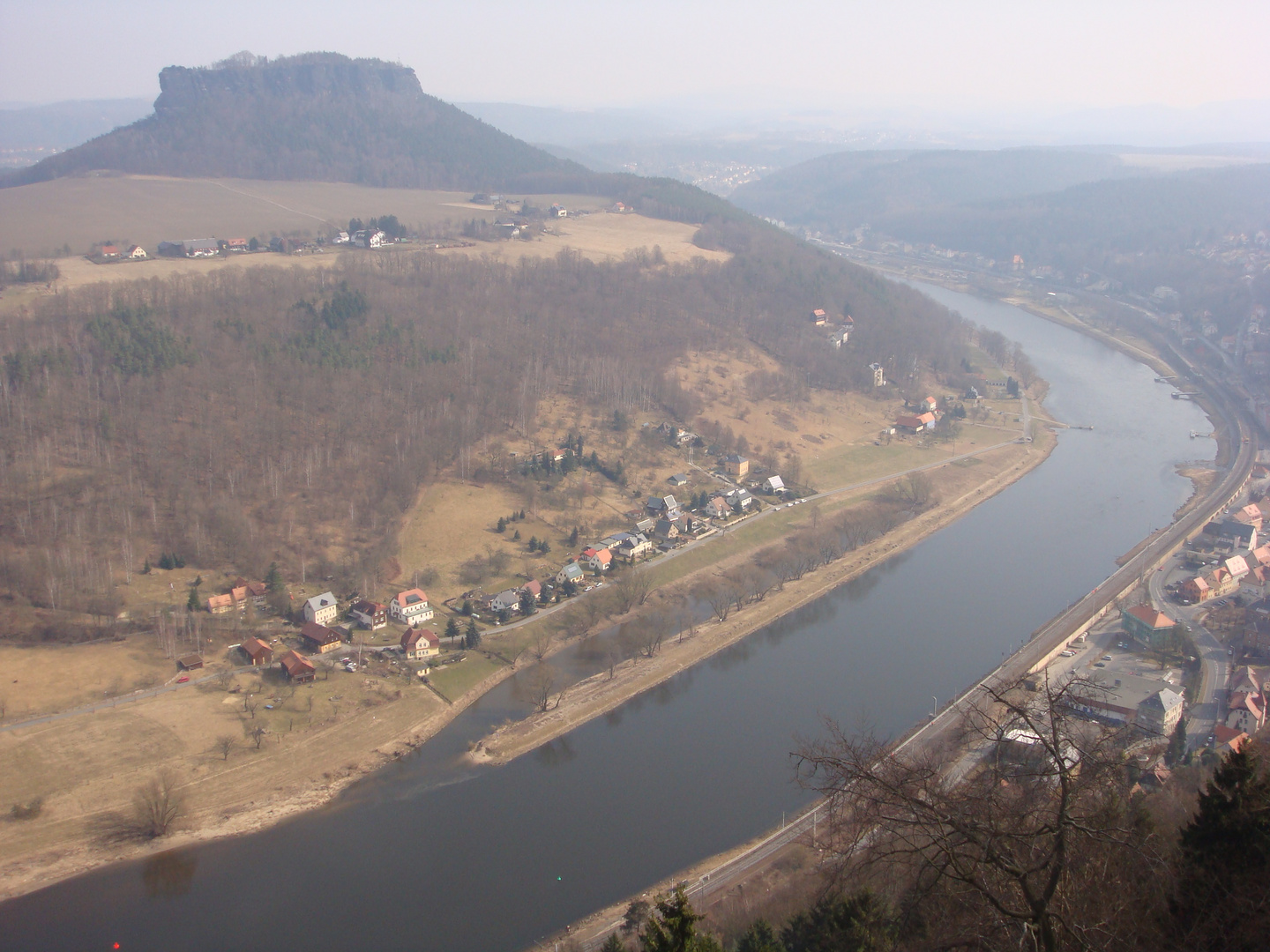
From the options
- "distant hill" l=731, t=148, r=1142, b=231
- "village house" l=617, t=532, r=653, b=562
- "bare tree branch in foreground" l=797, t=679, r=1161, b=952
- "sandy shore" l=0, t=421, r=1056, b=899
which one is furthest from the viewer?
"distant hill" l=731, t=148, r=1142, b=231

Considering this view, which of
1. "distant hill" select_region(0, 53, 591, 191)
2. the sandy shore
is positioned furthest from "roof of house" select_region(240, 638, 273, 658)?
"distant hill" select_region(0, 53, 591, 191)

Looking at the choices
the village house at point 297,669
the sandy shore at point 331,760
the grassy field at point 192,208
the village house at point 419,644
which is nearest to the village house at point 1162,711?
the sandy shore at point 331,760

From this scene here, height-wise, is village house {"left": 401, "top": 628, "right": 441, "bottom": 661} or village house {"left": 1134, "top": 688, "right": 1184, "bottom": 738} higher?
village house {"left": 401, "top": 628, "right": 441, "bottom": 661}

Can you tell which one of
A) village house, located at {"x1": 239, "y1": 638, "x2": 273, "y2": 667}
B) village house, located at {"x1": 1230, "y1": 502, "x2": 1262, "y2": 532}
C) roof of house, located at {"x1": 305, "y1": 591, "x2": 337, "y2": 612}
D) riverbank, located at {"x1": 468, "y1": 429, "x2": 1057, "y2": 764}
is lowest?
riverbank, located at {"x1": 468, "y1": 429, "x2": 1057, "y2": 764}

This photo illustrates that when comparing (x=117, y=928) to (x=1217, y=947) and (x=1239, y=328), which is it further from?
(x=1239, y=328)

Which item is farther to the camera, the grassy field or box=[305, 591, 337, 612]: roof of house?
the grassy field

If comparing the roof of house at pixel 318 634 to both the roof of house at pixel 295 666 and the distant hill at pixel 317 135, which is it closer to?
the roof of house at pixel 295 666

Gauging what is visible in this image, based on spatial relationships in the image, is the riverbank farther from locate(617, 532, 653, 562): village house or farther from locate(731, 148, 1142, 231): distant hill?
locate(731, 148, 1142, 231): distant hill
